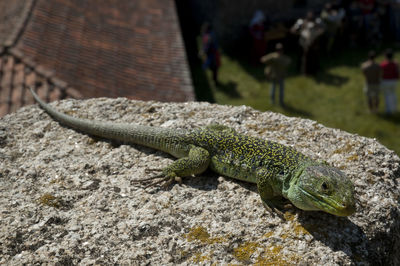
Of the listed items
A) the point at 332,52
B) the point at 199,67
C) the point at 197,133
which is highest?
the point at 197,133

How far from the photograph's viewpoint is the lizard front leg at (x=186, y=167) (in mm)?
4613

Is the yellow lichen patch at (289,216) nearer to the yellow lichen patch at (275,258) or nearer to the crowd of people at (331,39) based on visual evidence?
the yellow lichen patch at (275,258)

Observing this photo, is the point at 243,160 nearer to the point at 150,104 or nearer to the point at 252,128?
the point at 252,128

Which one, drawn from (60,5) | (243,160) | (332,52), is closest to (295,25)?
(332,52)

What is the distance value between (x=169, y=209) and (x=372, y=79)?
11.1 meters

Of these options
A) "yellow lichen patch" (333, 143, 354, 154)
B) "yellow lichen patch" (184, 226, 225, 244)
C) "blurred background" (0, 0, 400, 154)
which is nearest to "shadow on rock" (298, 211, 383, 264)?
"yellow lichen patch" (184, 226, 225, 244)

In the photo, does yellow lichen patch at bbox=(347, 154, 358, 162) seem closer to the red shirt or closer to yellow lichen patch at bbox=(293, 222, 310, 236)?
yellow lichen patch at bbox=(293, 222, 310, 236)

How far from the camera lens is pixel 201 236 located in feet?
13.2

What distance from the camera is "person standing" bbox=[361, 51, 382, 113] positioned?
13369 mm

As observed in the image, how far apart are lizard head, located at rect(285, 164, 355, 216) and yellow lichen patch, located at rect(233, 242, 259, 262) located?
1.79 feet

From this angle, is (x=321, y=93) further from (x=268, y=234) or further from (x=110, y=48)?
(x=268, y=234)

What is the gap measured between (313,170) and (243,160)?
2.67 ft

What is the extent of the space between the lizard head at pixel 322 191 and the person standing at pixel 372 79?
34.3ft

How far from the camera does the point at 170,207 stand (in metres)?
4.37
